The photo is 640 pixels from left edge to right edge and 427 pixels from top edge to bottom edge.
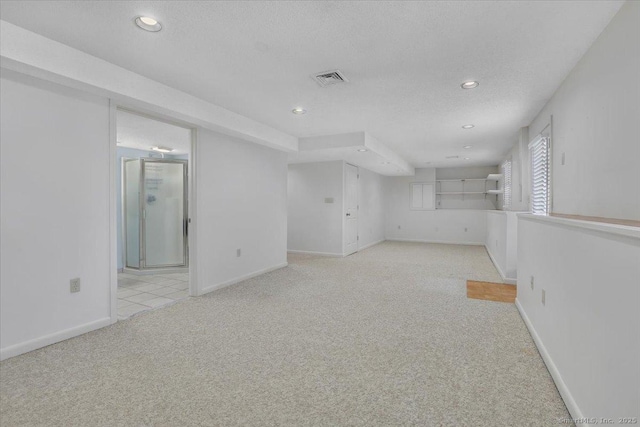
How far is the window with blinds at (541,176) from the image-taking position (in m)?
3.65

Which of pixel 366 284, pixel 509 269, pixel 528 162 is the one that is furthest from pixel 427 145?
pixel 366 284

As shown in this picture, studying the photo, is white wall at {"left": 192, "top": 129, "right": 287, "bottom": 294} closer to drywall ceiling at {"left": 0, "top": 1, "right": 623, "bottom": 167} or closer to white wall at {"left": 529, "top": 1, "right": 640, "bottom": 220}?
drywall ceiling at {"left": 0, "top": 1, "right": 623, "bottom": 167}

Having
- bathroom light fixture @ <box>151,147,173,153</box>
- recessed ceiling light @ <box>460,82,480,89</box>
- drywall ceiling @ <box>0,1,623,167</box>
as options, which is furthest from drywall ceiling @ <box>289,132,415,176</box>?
bathroom light fixture @ <box>151,147,173,153</box>

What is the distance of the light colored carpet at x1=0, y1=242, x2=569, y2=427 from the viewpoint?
5.55 feet

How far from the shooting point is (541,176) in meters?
3.93

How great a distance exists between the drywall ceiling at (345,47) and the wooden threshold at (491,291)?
93.8 inches

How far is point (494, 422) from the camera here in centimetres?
162

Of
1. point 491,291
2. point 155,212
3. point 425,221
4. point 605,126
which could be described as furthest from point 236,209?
point 425,221

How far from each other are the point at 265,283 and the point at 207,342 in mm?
1970

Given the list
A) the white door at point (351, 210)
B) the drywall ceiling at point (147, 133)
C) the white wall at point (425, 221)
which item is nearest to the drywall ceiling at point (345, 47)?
the drywall ceiling at point (147, 133)

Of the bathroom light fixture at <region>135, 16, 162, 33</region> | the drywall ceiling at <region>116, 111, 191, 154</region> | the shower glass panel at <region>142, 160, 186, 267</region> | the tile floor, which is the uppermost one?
the bathroom light fixture at <region>135, 16, 162, 33</region>

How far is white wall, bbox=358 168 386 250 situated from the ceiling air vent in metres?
4.99

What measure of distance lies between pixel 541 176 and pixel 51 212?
528 centimetres

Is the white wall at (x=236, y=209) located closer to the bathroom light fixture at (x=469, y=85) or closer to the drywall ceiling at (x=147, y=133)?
the drywall ceiling at (x=147, y=133)
